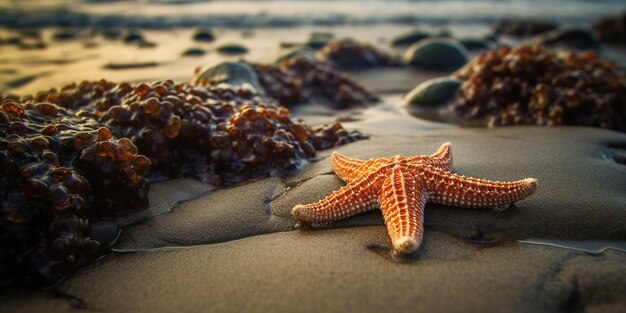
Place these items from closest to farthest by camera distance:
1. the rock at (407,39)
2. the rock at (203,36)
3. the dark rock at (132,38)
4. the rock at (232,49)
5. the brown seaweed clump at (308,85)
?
the brown seaweed clump at (308,85)
the rock at (232,49)
the dark rock at (132,38)
the rock at (407,39)
the rock at (203,36)

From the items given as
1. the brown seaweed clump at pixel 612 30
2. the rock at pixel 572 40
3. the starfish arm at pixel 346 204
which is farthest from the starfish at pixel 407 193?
the brown seaweed clump at pixel 612 30

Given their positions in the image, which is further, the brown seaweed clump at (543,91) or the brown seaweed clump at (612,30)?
the brown seaweed clump at (612,30)

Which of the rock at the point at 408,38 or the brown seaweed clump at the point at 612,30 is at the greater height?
the brown seaweed clump at the point at 612,30

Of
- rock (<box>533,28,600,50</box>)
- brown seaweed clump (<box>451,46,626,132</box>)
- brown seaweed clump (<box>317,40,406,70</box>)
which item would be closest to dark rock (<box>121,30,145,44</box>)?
brown seaweed clump (<box>317,40,406,70</box>)

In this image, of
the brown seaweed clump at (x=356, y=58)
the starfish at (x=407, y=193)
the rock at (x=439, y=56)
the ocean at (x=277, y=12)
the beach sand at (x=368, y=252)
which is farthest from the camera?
the ocean at (x=277, y=12)

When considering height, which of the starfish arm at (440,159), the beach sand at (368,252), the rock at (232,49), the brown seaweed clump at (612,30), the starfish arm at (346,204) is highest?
the brown seaweed clump at (612,30)

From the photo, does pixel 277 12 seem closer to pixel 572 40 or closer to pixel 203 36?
pixel 203 36

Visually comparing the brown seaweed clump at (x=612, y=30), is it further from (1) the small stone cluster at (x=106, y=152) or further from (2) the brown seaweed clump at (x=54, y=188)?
(2) the brown seaweed clump at (x=54, y=188)
